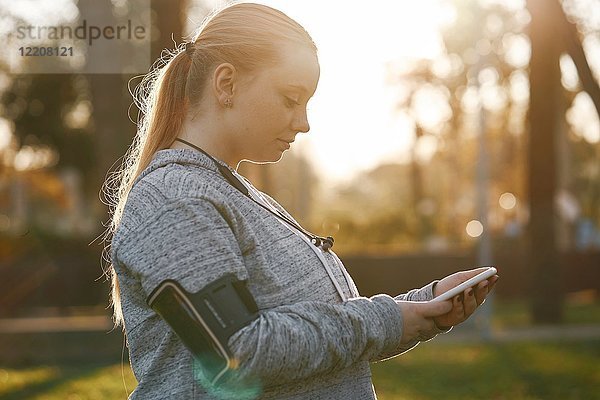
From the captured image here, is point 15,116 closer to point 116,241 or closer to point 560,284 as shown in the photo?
point 560,284

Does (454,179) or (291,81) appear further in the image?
(454,179)

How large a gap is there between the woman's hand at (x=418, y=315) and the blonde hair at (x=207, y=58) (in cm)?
54

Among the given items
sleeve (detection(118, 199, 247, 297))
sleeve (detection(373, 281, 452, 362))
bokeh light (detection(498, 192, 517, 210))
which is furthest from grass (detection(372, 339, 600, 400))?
bokeh light (detection(498, 192, 517, 210))

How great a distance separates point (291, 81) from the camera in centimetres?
211

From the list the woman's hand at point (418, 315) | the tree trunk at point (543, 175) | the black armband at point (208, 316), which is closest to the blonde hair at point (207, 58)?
the black armband at point (208, 316)

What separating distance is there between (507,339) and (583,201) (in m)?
27.9

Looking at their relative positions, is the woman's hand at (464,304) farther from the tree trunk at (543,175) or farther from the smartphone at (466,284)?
the tree trunk at (543,175)

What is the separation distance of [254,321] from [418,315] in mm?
372

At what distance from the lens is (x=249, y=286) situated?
1993mm

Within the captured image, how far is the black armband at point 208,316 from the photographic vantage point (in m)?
1.84

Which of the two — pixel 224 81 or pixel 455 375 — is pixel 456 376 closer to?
pixel 455 375

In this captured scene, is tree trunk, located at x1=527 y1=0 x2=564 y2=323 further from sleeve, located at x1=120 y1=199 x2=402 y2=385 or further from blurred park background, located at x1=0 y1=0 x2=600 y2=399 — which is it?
sleeve, located at x1=120 y1=199 x2=402 y2=385

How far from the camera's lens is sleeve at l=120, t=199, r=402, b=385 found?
186 centimetres

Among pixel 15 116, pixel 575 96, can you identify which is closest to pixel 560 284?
pixel 575 96
